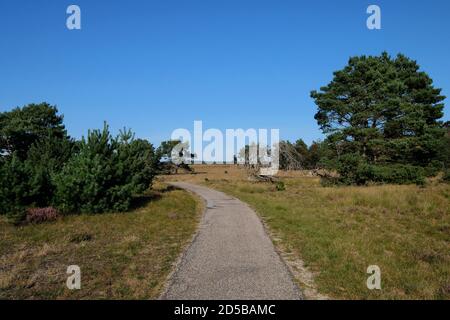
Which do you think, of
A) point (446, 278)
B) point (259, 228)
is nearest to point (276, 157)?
point (259, 228)

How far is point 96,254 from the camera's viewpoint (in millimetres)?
8852

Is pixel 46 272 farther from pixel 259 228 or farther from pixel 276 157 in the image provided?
pixel 276 157

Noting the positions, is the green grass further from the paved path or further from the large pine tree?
the large pine tree

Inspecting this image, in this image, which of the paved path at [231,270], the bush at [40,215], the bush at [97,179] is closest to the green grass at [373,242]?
the paved path at [231,270]

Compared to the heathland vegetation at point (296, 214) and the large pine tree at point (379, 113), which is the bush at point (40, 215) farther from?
the large pine tree at point (379, 113)

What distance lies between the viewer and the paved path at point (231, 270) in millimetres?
5578

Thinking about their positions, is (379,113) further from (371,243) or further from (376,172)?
(371,243)

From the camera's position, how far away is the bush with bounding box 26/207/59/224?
1343 cm

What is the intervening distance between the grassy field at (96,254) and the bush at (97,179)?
1.00 meters

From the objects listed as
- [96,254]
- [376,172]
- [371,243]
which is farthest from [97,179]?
[376,172]

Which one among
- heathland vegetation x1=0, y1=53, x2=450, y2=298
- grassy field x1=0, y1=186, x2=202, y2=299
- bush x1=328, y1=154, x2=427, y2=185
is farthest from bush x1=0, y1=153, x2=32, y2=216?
bush x1=328, y1=154, x2=427, y2=185

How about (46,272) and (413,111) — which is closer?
(46,272)
